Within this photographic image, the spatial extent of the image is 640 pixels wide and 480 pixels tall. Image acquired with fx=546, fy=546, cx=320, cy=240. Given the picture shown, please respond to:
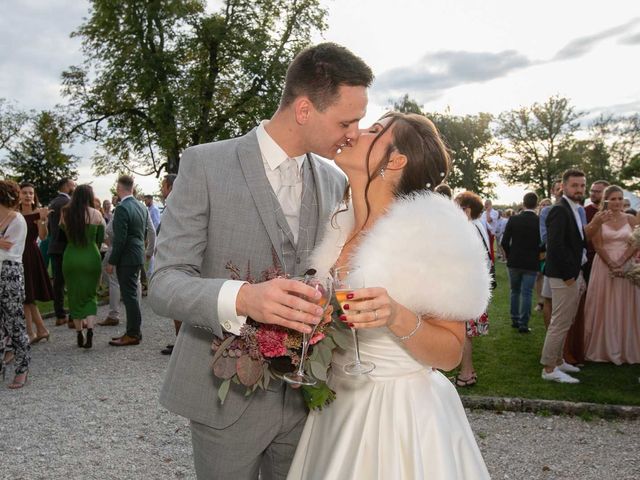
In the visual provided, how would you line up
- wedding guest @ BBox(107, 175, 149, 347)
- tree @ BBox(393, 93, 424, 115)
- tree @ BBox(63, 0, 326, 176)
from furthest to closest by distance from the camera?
tree @ BBox(393, 93, 424, 115) < tree @ BBox(63, 0, 326, 176) < wedding guest @ BBox(107, 175, 149, 347)

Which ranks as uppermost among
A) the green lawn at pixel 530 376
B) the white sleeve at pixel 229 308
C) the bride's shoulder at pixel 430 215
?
the bride's shoulder at pixel 430 215

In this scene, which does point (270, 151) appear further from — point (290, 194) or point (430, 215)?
point (430, 215)

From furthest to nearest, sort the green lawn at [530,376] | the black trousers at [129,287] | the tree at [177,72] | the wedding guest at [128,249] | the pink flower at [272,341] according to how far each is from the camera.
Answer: the tree at [177,72] < the black trousers at [129,287] < the wedding guest at [128,249] < the green lawn at [530,376] < the pink flower at [272,341]

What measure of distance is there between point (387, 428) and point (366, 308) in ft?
2.40

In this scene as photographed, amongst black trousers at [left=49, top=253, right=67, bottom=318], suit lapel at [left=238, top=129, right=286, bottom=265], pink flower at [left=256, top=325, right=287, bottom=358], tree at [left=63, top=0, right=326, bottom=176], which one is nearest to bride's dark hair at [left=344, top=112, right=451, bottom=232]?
suit lapel at [left=238, top=129, right=286, bottom=265]

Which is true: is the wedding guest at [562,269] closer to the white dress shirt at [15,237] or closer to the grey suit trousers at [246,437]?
the grey suit trousers at [246,437]

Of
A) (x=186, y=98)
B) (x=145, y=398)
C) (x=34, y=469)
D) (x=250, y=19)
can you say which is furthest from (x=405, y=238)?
(x=250, y=19)

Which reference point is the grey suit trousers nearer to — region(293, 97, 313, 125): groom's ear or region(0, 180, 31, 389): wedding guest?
region(293, 97, 313, 125): groom's ear

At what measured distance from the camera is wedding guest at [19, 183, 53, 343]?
353 inches

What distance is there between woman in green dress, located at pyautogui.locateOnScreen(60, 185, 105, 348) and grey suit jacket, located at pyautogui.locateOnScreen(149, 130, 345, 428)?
7.06m

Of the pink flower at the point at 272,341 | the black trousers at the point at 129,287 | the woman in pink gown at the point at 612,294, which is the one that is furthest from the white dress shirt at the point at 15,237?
the woman in pink gown at the point at 612,294

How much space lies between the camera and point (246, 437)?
2270 mm

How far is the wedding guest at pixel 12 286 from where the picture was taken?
7156 mm

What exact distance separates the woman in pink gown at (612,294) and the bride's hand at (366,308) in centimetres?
725
